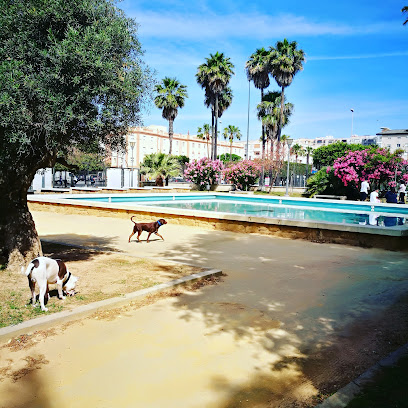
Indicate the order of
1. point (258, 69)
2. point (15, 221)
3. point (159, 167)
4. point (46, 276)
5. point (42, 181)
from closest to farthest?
point (46, 276), point (15, 221), point (42, 181), point (159, 167), point (258, 69)

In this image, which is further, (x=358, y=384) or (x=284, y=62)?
(x=284, y=62)

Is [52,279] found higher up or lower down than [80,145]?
lower down

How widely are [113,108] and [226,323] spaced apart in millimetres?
3315

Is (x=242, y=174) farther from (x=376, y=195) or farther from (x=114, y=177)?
(x=376, y=195)

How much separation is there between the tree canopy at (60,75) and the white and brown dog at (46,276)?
4.89ft

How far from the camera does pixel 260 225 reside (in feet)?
38.6

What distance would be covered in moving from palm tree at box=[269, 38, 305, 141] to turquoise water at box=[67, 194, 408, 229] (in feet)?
57.6

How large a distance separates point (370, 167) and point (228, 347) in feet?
84.4

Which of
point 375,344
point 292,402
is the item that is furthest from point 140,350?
point 375,344

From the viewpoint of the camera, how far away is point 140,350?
151 inches

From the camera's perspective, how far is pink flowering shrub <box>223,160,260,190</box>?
107 ft

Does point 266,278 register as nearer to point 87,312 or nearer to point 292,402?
point 87,312

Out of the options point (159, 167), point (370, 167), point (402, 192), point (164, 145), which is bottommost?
point (402, 192)

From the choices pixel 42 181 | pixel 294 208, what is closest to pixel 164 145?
pixel 42 181
